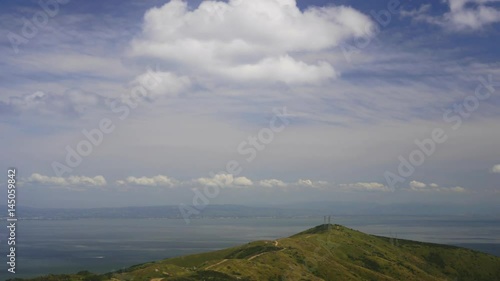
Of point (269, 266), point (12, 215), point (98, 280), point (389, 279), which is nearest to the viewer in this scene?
point (12, 215)

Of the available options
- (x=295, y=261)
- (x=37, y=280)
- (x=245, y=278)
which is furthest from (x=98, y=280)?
(x=295, y=261)

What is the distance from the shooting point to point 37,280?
456ft

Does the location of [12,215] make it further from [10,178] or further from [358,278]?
[358,278]

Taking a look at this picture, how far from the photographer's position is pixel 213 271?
531 feet

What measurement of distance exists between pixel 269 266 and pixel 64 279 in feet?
266

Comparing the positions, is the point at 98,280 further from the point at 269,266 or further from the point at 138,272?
the point at 269,266

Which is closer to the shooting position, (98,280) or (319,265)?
(98,280)

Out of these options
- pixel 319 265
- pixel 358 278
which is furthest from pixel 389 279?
pixel 319 265

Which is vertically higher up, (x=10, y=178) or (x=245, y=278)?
(x=10, y=178)

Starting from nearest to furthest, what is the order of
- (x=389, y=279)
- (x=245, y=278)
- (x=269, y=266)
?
(x=245, y=278), (x=269, y=266), (x=389, y=279)

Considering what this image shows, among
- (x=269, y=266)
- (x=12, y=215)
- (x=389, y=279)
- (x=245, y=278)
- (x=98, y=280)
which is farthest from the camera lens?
(x=389, y=279)

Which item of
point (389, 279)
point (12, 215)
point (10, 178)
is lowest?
point (389, 279)

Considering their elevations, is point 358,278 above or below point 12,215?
below

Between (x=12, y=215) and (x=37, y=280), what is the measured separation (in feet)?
232
